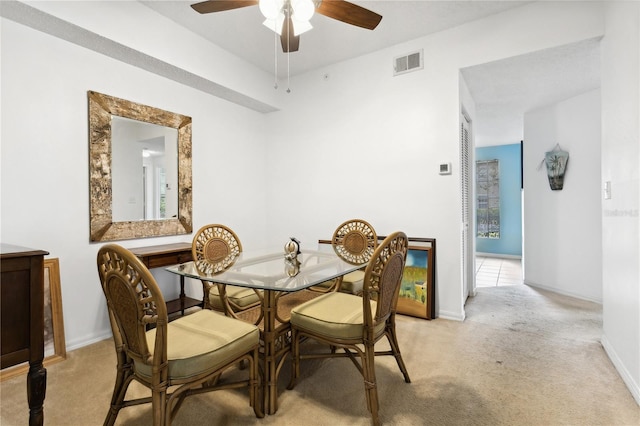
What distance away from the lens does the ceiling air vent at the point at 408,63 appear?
3207 millimetres

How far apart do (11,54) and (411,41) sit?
11.2ft

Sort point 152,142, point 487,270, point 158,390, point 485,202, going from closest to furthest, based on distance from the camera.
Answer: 1. point 158,390
2. point 152,142
3. point 487,270
4. point 485,202

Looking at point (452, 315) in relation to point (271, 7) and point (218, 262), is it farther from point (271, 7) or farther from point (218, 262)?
point (271, 7)

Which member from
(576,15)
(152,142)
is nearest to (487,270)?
(576,15)

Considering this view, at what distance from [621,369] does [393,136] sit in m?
2.61

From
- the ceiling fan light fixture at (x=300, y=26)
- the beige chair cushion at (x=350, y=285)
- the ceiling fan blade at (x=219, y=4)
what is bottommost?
the beige chair cushion at (x=350, y=285)

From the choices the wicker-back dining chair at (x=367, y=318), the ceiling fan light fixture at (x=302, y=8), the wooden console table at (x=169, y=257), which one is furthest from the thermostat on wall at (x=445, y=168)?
the wooden console table at (x=169, y=257)

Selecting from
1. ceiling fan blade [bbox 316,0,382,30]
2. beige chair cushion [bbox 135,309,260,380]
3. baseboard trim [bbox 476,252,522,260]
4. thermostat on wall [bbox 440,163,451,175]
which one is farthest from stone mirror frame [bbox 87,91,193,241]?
baseboard trim [bbox 476,252,522,260]

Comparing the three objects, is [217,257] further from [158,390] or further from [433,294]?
[433,294]

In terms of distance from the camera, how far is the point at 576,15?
8.24ft

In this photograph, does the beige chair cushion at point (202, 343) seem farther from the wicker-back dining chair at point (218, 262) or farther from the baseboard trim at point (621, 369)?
the baseboard trim at point (621, 369)

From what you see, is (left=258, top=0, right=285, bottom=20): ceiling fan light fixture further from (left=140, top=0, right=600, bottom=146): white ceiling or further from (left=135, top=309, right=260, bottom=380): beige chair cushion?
(left=135, top=309, right=260, bottom=380): beige chair cushion

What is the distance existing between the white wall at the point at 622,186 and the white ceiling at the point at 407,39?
553mm

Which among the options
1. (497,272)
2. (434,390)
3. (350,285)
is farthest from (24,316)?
(497,272)
